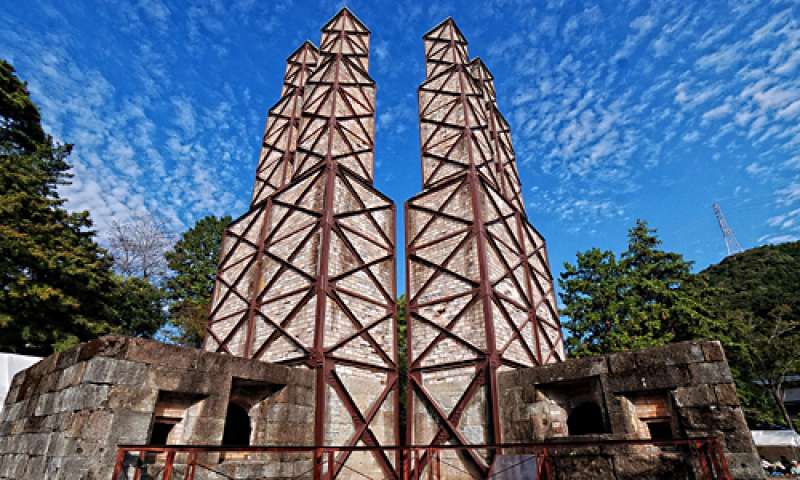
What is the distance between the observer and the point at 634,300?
17078 mm

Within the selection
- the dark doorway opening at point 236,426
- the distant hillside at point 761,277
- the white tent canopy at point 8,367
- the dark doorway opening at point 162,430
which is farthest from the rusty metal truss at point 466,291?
the distant hillside at point 761,277

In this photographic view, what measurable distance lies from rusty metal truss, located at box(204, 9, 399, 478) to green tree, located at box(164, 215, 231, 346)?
8521 mm

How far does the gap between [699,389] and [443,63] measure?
17.3 m

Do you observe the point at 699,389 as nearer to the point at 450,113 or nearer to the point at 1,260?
the point at 450,113

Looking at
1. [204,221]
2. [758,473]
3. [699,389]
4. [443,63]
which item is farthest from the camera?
[204,221]

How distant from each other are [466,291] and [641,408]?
4.95 m

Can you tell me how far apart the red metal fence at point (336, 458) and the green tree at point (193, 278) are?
48.5 ft

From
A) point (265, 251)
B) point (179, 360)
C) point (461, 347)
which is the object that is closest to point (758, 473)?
point (461, 347)

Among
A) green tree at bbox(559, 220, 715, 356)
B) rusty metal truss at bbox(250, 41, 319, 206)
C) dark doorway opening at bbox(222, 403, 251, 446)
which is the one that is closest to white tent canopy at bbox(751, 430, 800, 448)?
green tree at bbox(559, 220, 715, 356)

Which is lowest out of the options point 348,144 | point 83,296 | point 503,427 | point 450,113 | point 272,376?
point 503,427

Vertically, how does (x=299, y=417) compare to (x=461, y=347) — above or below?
below

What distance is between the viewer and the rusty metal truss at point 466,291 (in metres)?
9.69

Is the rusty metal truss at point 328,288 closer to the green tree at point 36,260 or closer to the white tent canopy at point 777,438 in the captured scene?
the green tree at point 36,260

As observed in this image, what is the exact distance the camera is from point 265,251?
40.3ft
